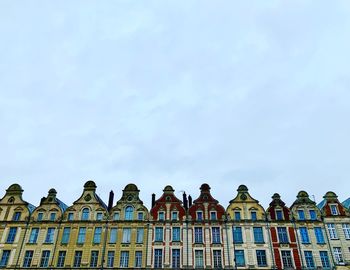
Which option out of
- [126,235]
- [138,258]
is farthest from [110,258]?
[138,258]

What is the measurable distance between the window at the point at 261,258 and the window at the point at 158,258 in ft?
35.7

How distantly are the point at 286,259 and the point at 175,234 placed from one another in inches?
505

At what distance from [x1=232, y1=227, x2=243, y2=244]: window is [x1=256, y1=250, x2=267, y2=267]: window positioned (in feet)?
7.54

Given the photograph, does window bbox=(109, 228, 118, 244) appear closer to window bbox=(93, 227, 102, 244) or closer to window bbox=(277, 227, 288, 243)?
window bbox=(93, 227, 102, 244)

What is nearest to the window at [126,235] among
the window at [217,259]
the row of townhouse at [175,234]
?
the row of townhouse at [175,234]

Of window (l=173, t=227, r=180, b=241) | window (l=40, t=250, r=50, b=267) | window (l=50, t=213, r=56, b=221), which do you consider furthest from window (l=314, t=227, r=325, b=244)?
window (l=50, t=213, r=56, b=221)

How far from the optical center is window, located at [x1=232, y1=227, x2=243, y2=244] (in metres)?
38.6

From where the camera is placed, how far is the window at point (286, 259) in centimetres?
3675

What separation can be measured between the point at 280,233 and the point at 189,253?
36.1ft

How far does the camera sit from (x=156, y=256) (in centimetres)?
3784

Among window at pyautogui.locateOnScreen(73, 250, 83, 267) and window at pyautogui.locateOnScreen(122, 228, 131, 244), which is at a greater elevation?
window at pyautogui.locateOnScreen(122, 228, 131, 244)

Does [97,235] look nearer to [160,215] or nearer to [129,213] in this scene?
[129,213]

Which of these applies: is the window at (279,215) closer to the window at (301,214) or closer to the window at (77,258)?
the window at (301,214)

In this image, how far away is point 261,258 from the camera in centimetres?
3725
